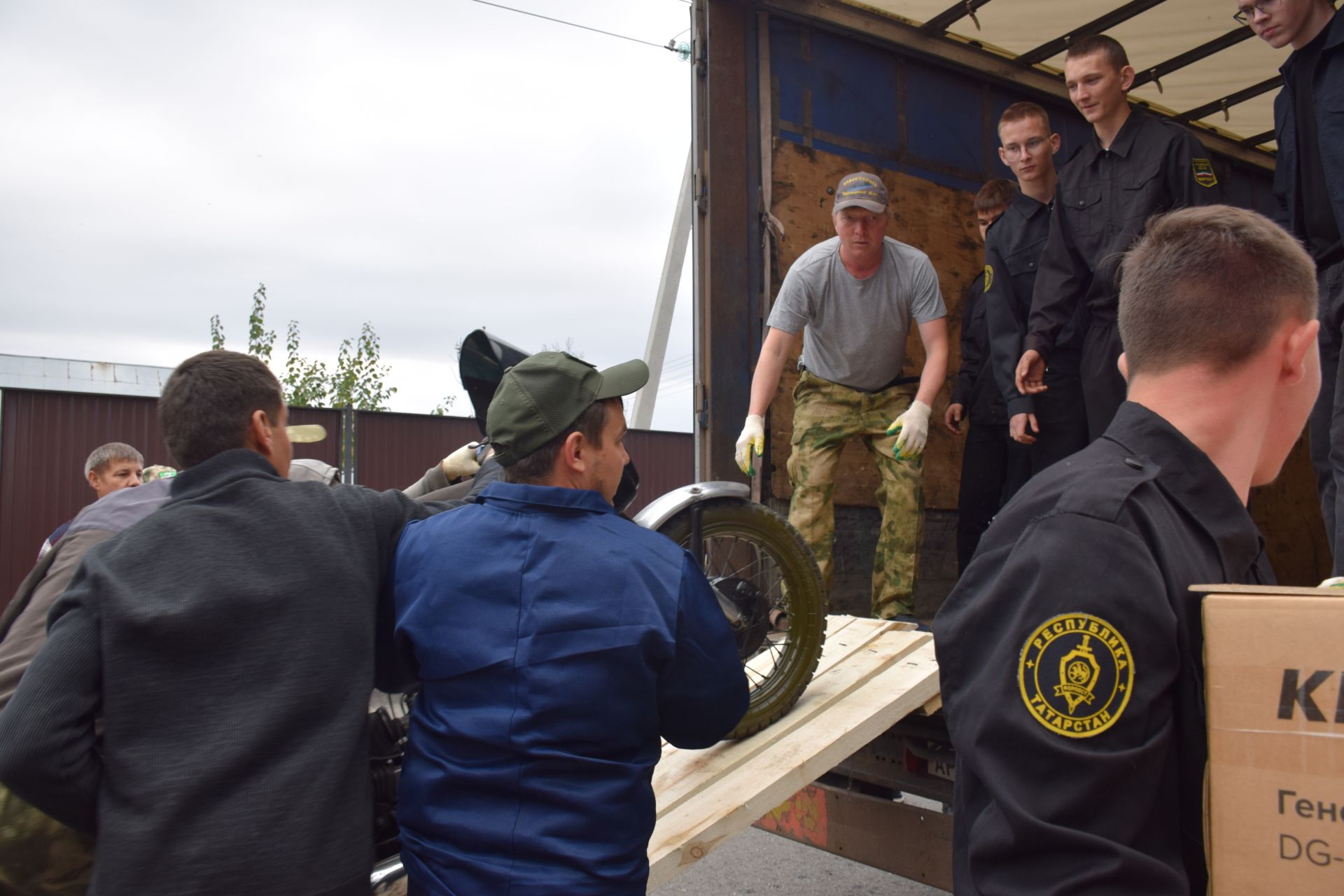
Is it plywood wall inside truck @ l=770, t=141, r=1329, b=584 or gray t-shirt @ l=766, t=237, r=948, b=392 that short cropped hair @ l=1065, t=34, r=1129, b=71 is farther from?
plywood wall inside truck @ l=770, t=141, r=1329, b=584

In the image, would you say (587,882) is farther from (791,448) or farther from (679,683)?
(791,448)

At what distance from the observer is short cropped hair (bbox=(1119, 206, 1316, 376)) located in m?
1.11

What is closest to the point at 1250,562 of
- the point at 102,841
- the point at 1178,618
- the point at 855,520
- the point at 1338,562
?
the point at 1178,618

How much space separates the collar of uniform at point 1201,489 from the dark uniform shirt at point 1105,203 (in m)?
2.24

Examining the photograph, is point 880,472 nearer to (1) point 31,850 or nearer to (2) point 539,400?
(2) point 539,400

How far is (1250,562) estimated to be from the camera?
113 cm

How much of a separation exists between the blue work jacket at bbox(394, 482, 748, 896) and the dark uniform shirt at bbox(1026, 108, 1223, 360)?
216 centimetres

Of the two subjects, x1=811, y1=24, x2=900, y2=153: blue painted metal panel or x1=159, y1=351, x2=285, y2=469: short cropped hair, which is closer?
x1=159, y1=351, x2=285, y2=469: short cropped hair

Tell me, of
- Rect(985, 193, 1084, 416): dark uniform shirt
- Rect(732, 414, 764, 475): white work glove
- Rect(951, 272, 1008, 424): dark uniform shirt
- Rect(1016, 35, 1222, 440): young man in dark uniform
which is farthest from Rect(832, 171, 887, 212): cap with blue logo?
Rect(732, 414, 764, 475): white work glove

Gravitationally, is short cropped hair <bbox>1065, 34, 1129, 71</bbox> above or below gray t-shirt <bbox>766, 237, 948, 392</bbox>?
above

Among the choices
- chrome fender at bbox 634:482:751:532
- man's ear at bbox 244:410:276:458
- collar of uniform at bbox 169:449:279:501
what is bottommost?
chrome fender at bbox 634:482:751:532

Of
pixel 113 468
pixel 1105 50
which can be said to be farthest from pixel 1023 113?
pixel 113 468

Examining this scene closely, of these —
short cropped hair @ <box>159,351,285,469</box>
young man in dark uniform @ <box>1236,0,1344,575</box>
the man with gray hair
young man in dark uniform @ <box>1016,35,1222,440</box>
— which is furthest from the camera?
the man with gray hair

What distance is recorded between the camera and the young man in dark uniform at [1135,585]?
903mm
